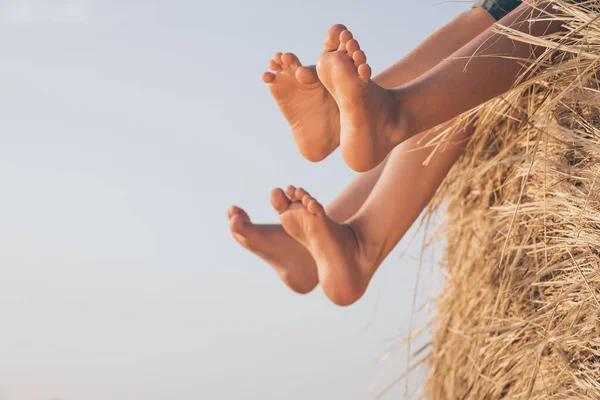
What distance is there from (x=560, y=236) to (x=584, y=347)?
0.59 ft

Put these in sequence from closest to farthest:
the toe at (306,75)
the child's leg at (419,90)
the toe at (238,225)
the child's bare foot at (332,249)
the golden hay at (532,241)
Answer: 1. the golden hay at (532,241)
2. the child's leg at (419,90)
3. the toe at (306,75)
4. the child's bare foot at (332,249)
5. the toe at (238,225)

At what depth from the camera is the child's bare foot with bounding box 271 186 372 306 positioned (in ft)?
4.40

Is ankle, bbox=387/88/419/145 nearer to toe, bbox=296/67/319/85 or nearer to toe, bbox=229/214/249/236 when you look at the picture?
toe, bbox=296/67/319/85

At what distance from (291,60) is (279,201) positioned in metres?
0.27

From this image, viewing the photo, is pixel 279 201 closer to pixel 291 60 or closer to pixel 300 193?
pixel 300 193

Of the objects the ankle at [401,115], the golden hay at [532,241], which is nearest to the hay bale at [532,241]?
the golden hay at [532,241]

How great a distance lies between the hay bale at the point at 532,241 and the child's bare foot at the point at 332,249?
8.8 inches

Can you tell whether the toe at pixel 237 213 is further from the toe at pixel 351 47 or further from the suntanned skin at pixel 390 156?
the toe at pixel 351 47

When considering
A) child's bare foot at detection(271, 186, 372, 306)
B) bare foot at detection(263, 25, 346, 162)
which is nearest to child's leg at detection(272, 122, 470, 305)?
child's bare foot at detection(271, 186, 372, 306)

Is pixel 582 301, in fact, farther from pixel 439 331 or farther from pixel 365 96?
pixel 439 331

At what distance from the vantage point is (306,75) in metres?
1.24

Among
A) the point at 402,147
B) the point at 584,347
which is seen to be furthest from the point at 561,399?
the point at 402,147

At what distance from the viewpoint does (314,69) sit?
4.14ft

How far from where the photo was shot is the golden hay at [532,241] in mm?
979
